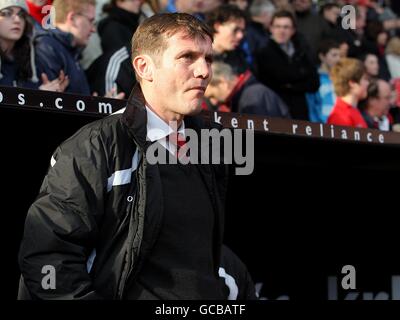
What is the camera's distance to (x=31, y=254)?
3.68m

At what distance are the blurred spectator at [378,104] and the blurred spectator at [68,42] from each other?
9.47 feet

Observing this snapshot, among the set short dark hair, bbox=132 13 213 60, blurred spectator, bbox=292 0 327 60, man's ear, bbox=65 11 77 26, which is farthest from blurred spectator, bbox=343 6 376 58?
short dark hair, bbox=132 13 213 60

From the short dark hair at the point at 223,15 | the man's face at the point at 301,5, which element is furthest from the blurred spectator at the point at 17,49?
the man's face at the point at 301,5

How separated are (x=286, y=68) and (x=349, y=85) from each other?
55cm

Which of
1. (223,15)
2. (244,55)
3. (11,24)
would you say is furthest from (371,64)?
(11,24)

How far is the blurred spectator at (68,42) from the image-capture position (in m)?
6.53

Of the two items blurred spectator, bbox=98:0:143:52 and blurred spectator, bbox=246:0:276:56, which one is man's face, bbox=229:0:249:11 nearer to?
blurred spectator, bbox=246:0:276:56

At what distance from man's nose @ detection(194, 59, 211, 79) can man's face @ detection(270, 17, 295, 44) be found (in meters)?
5.02

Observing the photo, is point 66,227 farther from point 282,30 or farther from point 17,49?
point 282,30

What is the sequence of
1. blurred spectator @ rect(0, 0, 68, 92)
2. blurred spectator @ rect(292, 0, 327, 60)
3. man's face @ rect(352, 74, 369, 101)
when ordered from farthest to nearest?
1. blurred spectator @ rect(292, 0, 327, 60)
2. man's face @ rect(352, 74, 369, 101)
3. blurred spectator @ rect(0, 0, 68, 92)

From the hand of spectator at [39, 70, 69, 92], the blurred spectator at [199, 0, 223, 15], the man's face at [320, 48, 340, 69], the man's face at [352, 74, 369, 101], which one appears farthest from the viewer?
the man's face at [320, 48, 340, 69]

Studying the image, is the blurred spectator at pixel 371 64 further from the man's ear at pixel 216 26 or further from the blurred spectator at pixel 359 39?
the man's ear at pixel 216 26

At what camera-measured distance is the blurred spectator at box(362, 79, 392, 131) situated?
8844 mm
